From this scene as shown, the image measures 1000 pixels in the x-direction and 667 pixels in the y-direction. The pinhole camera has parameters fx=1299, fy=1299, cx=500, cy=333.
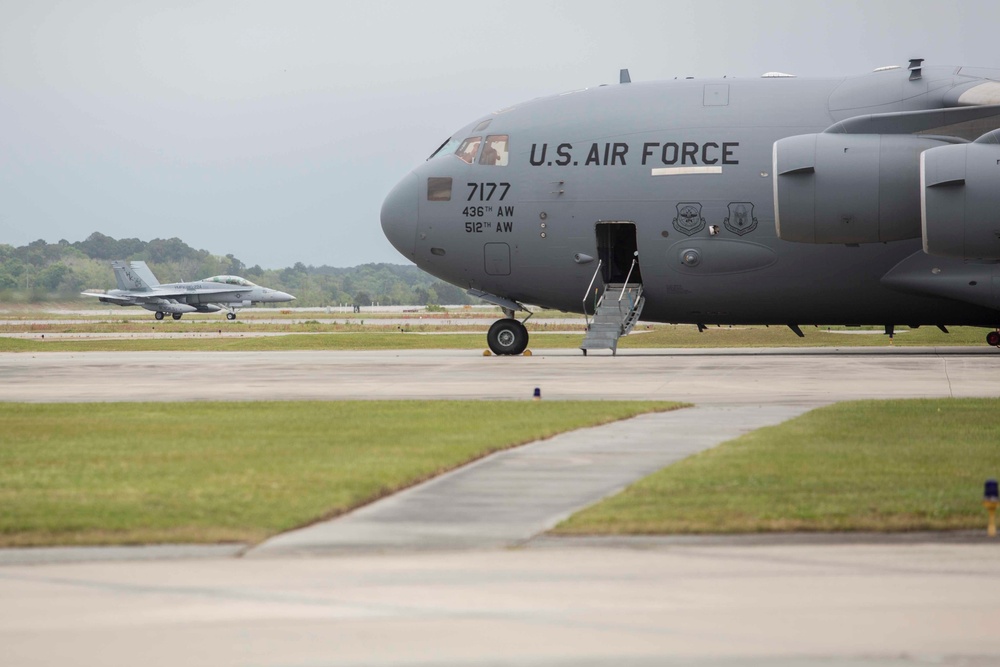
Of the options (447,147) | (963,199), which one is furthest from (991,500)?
(447,147)

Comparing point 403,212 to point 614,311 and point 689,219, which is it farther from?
point 689,219

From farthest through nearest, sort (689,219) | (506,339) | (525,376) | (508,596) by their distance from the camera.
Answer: (506,339) < (689,219) < (525,376) < (508,596)

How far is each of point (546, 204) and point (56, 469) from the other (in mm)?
20739

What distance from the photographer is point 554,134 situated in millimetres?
32094

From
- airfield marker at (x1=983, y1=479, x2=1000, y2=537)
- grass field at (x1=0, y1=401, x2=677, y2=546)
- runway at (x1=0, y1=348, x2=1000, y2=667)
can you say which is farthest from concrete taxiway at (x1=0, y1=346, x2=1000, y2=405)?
airfield marker at (x1=983, y1=479, x2=1000, y2=537)

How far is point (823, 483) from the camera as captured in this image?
36.9ft

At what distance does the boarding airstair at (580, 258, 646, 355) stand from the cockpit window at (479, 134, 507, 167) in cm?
385

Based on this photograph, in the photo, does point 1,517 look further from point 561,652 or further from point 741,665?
point 741,665

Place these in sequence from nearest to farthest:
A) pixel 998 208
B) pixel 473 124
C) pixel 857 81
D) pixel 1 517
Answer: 1. pixel 1 517
2. pixel 998 208
3. pixel 857 81
4. pixel 473 124

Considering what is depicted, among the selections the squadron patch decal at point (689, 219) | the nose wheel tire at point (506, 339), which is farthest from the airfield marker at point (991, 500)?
the nose wheel tire at point (506, 339)

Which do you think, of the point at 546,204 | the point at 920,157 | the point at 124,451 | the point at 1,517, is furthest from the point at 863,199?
the point at 1,517

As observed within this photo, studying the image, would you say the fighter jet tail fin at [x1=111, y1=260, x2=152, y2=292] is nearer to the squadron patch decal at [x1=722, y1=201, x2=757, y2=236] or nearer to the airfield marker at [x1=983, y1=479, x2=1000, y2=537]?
the squadron patch decal at [x1=722, y1=201, x2=757, y2=236]

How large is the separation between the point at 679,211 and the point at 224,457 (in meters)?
19.6

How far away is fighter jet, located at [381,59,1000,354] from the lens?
2945 centimetres
